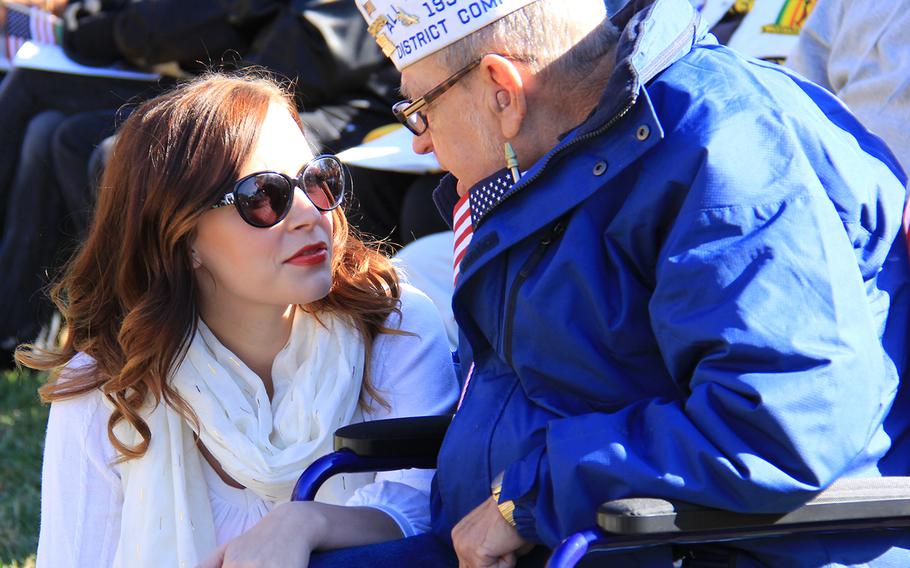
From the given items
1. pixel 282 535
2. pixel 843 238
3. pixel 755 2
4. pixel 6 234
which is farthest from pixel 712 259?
pixel 6 234

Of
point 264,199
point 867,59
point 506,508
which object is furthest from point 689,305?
point 867,59

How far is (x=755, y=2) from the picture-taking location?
3895 mm

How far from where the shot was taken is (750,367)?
5.38 feet

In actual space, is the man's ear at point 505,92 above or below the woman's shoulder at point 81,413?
above

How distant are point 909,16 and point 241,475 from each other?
6.39 ft

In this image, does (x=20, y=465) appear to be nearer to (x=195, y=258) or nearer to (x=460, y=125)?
(x=195, y=258)

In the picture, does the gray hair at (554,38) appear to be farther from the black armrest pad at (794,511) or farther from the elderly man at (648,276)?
the black armrest pad at (794,511)

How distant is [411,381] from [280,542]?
576mm

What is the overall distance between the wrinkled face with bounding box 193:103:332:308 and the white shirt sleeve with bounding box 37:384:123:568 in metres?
0.42

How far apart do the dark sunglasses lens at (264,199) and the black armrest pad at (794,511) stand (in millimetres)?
1120

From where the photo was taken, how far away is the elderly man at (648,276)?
164 cm

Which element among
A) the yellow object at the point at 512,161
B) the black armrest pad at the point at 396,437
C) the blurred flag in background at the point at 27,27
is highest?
the blurred flag in background at the point at 27,27

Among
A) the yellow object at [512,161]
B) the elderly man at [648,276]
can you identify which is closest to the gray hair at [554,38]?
the elderly man at [648,276]

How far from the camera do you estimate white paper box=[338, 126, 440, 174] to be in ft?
13.5
